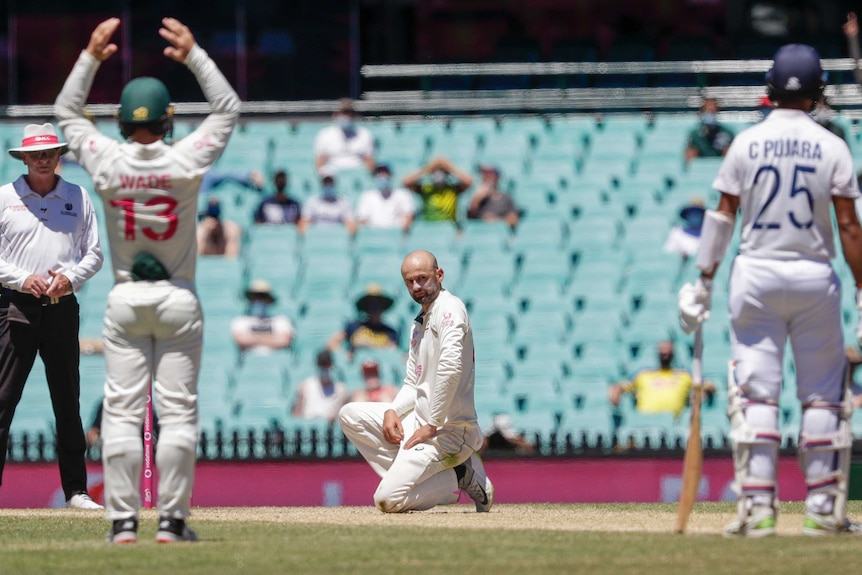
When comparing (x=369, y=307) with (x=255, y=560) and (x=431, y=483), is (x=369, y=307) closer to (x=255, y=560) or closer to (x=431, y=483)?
(x=431, y=483)

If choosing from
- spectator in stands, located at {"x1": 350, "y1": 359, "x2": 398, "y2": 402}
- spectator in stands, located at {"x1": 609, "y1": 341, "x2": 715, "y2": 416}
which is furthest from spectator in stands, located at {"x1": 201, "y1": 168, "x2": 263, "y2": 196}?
spectator in stands, located at {"x1": 609, "y1": 341, "x2": 715, "y2": 416}

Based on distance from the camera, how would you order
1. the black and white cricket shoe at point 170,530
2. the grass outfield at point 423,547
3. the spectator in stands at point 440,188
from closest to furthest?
the grass outfield at point 423,547, the black and white cricket shoe at point 170,530, the spectator in stands at point 440,188

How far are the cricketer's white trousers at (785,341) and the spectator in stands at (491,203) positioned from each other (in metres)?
11.8

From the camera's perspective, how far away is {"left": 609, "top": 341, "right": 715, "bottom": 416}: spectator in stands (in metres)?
16.9

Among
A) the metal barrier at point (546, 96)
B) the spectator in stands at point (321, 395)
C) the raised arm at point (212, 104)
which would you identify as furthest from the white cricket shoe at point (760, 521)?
the metal barrier at point (546, 96)

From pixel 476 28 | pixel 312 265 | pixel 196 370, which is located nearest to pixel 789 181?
pixel 196 370

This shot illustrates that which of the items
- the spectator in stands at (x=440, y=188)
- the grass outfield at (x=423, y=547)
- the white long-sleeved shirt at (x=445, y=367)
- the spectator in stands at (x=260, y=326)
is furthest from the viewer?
the spectator in stands at (x=440, y=188)

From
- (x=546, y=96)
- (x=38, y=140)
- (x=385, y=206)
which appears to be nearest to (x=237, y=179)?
(x=385, y=206)

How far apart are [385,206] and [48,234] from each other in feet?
30.8

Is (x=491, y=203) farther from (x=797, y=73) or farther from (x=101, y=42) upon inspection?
(x=101, y=42)

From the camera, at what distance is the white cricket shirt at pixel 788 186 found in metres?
7.94

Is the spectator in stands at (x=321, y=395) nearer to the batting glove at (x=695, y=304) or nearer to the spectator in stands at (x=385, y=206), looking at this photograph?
the spectator in stands at (x=385, y=206)

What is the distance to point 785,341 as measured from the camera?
26.1 feet

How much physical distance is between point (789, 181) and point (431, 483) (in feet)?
11.6
